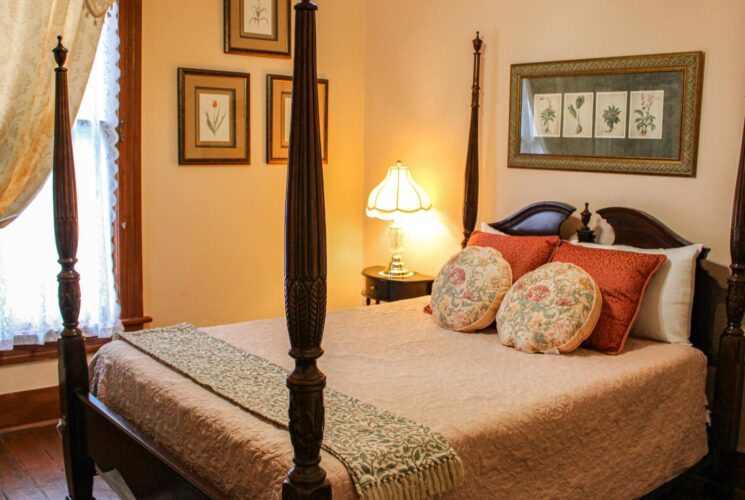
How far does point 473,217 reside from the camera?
4.25m

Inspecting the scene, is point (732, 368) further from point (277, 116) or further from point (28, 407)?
point (28, 407)

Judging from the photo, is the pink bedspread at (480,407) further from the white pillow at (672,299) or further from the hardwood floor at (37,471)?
the hardwood floor at (37,471)

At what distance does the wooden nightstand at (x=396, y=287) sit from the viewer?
14.5 ft

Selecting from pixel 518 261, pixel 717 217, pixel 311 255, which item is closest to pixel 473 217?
pixel 518 261

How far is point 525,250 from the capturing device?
3617 millimetres

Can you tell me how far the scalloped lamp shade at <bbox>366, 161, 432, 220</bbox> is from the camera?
4.47 m

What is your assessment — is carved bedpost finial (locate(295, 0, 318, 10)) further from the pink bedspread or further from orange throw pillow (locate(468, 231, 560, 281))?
orange throw pillow (locate(468, 231, 560, 281))

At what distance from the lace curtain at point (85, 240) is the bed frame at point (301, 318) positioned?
1.03 meters

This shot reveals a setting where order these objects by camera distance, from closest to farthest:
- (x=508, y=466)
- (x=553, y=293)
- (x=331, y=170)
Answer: (x=508, y=466), (x=553, y=293), (x=331, y=170)

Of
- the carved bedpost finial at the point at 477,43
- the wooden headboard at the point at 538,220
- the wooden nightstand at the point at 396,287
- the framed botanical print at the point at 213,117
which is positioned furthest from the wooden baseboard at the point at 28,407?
the carved bedpost finial at the point at 477,43

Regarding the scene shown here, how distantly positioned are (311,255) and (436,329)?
181cm

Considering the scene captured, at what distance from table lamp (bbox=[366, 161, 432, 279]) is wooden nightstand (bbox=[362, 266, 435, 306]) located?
5 cm

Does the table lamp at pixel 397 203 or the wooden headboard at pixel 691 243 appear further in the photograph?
the table lamp at pixel 397 203

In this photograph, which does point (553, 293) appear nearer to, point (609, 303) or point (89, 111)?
point (609, 303)
